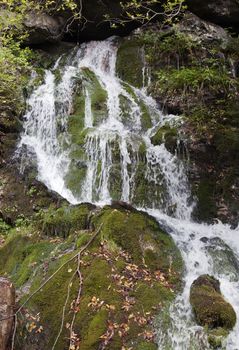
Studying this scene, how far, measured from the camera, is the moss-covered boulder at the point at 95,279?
552cm

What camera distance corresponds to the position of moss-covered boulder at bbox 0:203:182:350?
552cm

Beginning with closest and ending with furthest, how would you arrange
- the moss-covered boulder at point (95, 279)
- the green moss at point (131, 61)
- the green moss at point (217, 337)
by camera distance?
the green moss at point (217, 337), the moss-covered boulder at point (95, 279), the green moss at point (131, 61)

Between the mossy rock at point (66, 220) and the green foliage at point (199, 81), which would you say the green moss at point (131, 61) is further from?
the mossy rock at point (66, 220)

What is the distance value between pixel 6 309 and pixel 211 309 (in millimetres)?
3078

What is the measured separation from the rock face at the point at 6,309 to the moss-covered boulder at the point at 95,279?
20 cm

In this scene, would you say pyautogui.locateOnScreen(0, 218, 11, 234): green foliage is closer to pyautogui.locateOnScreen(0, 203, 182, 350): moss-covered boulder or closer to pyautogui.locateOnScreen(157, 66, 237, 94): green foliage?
pyautogui.locateOnScreen(0, 203, 182, 350): moss-covered boulder

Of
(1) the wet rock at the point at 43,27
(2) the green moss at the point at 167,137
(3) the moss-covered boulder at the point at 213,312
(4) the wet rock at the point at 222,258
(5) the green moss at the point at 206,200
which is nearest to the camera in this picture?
(3) the moss-covered boulder at the point at 213,312

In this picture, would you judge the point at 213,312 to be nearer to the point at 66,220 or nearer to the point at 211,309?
the point at 211,309

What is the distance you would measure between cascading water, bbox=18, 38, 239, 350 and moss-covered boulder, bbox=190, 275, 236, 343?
13 centimetres

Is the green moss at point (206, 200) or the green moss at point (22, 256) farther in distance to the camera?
the green moss at point (206, 200)

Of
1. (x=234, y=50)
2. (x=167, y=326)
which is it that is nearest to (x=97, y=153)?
(x=167, y=326)

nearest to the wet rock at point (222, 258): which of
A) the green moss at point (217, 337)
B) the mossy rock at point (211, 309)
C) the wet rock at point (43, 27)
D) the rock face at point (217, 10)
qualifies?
the mossy rock at point (211, 309)

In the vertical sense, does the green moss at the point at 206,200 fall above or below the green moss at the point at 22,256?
above

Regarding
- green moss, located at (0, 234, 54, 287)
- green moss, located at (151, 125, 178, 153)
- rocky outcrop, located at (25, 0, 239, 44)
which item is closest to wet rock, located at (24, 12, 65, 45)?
rocky outcrop, located at (25, 0, 239, 44)
